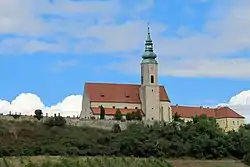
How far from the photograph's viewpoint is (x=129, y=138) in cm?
8956

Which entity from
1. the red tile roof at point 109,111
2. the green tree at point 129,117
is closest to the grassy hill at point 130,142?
the green tree at point 129,117

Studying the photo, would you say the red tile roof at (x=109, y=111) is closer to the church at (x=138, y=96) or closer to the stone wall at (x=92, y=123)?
the church at (x=138, y=96)

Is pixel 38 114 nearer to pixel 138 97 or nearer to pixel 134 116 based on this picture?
pixel 134 116

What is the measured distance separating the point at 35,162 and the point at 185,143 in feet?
103

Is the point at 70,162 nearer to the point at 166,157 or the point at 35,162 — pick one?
the point at 35,162

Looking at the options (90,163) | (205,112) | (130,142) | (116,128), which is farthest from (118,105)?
(90,163)

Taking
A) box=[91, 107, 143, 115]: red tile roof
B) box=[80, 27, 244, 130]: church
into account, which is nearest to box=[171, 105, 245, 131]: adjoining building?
box=[80, 27, 244, 130]: church

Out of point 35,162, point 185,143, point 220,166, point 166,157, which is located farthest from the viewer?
point 185,143

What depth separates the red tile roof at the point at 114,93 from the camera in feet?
382

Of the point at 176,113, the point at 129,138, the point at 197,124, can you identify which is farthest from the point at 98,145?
the point at 176,113

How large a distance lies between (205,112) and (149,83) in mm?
22685

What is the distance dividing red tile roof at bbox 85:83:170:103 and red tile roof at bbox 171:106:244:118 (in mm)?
13253

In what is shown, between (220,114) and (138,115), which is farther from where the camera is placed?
(220,114)

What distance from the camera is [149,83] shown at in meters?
120
